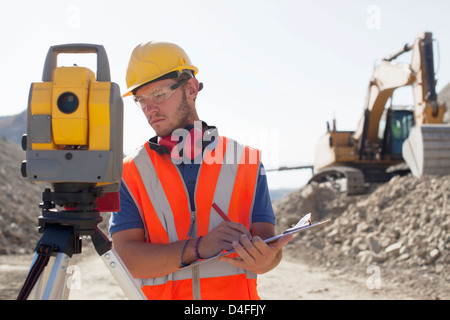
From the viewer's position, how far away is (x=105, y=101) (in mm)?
1277

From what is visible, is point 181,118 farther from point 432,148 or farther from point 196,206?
point 432,148

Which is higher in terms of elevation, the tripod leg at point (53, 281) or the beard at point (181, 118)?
the beard at point (181, 118)

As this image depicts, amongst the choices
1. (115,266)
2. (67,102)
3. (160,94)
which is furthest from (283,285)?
(67,102)

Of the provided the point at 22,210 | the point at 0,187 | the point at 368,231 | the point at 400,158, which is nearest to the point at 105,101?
the point at 368,231

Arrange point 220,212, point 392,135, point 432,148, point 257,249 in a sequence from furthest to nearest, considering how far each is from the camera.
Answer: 1. point 392,135
2. point 432,148
3. point 220,212
4. point 257,249

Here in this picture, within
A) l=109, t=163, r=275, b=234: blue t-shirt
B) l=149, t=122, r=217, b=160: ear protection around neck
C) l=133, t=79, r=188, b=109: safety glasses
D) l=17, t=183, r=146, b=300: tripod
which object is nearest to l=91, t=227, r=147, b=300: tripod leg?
l=17, t=183, r=146, b=300: tripod

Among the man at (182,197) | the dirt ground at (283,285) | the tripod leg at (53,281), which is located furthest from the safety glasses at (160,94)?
the dirt ground at (283,285)

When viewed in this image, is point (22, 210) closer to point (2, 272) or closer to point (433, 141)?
point (2, 272)

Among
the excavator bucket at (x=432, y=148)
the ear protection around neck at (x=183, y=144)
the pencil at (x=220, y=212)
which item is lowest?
the excavator bucket at (x=432, y=148)

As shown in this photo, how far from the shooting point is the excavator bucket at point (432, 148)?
9922mm

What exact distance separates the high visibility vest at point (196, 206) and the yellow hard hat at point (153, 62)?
30 centimetres

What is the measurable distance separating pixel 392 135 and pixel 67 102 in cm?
1311

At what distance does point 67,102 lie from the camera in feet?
4.25

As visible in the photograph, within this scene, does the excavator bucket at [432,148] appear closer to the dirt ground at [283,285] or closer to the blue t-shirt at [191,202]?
the dirt ground at [283,285]
